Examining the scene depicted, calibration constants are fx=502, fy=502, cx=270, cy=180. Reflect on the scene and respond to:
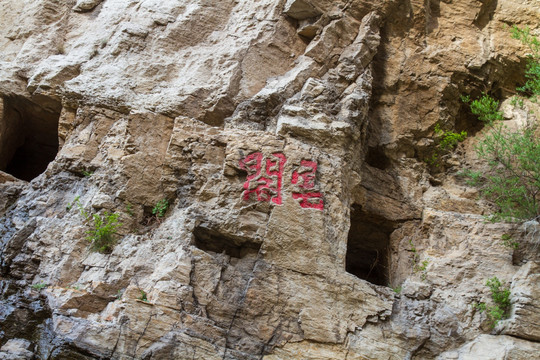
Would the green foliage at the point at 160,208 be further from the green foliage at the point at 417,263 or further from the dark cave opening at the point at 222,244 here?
the green foliage at the point at 417,263

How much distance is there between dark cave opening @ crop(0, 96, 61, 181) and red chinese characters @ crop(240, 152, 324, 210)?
4568 millimetres

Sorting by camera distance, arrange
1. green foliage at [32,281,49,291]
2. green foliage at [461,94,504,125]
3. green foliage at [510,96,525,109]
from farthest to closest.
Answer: green foliage at [510,96,525,109] < green foliage at [461,94,504,125] < green foliage at [32,281,49,291]

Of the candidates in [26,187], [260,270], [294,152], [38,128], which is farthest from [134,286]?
[38,128]

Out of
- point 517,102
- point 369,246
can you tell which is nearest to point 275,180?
point 369,246

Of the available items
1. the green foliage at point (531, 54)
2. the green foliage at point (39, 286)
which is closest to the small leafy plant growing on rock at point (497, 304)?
the green foliage at point (531, 54)

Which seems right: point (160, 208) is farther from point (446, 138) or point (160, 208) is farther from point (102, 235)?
point (446, 138)

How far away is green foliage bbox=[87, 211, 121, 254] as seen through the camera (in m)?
7.27

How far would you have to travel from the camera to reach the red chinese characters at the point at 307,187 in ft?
23.8

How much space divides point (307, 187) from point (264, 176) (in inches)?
25.5

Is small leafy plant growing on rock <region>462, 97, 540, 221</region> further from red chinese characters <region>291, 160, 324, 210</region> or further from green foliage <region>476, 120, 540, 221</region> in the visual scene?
red chinese characters <region>291, 160, 324, 210</region>

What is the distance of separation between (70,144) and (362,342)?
18.9ft

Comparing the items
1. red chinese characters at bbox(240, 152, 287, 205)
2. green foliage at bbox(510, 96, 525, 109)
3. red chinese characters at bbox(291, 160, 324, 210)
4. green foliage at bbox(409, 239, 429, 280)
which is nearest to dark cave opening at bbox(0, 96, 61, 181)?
red chinese characters at bbox(240, 152, 287, 205)

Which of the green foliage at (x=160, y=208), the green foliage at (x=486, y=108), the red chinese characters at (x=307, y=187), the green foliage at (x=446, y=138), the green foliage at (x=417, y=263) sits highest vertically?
the green foliage at (x=486, y=108)

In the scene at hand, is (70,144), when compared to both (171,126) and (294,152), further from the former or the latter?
(294,152)
